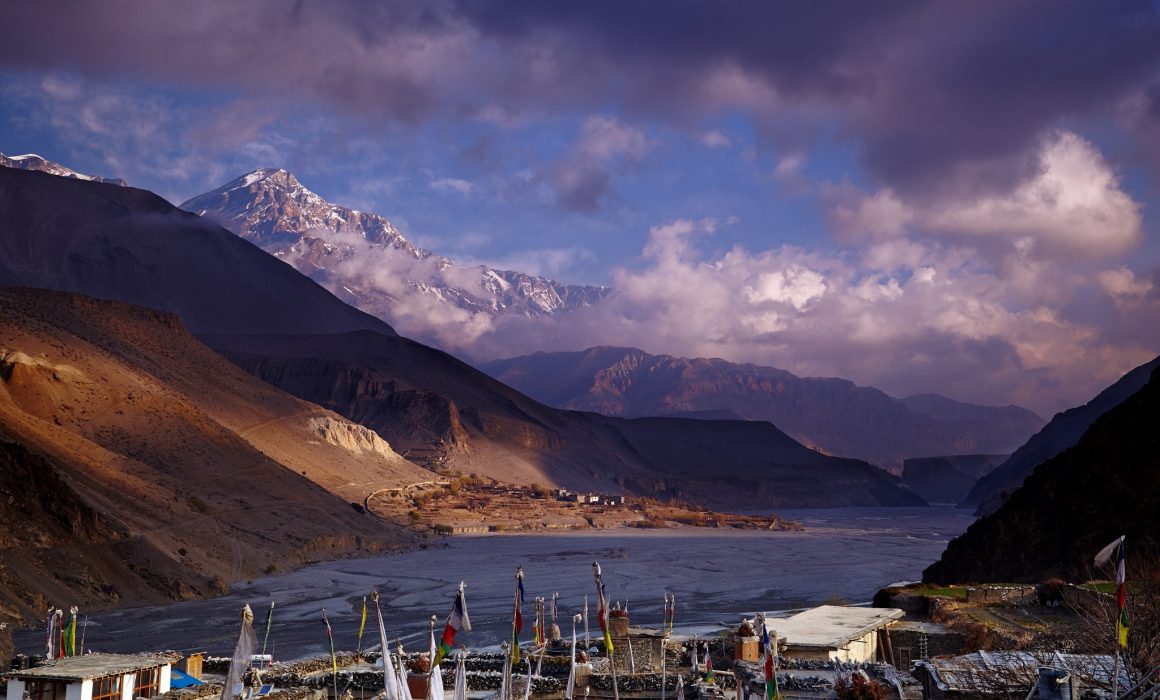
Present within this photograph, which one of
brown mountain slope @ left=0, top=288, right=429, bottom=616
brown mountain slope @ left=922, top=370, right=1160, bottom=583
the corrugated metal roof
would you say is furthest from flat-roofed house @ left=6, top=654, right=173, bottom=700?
brown mountain slope @ left=0, top=288, right=429, bottom=616

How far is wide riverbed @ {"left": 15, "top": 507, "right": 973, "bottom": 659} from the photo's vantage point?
60.6 m

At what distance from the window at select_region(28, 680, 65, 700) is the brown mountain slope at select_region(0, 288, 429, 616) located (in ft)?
150

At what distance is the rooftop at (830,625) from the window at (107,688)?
50.5ft

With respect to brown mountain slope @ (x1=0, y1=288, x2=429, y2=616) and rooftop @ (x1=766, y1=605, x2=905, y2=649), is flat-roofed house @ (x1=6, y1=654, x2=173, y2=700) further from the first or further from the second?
brown mountain slope @ (x1=0, y1=288, x2=429, y2=616)

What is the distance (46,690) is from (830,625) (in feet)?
71.8

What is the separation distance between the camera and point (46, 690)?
21578mm

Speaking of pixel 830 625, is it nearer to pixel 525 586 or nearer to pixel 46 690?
pixel 46 690

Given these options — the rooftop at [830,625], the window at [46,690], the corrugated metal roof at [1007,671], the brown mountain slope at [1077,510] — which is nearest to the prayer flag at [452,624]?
the window at [46,690]

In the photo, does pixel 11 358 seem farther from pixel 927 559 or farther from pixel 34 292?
pixel 927 559

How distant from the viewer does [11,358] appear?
361 ft

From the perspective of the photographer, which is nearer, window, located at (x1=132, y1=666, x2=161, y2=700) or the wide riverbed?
window, located at (x1=132, y1=666, x2=161, y2=700)

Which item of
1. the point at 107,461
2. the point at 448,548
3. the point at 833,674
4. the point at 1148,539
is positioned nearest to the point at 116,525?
the point at 107,461

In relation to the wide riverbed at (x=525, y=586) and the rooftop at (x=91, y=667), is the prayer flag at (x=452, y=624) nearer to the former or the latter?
the rooftop at (x=91, y=667)

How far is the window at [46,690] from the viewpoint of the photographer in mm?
21469
